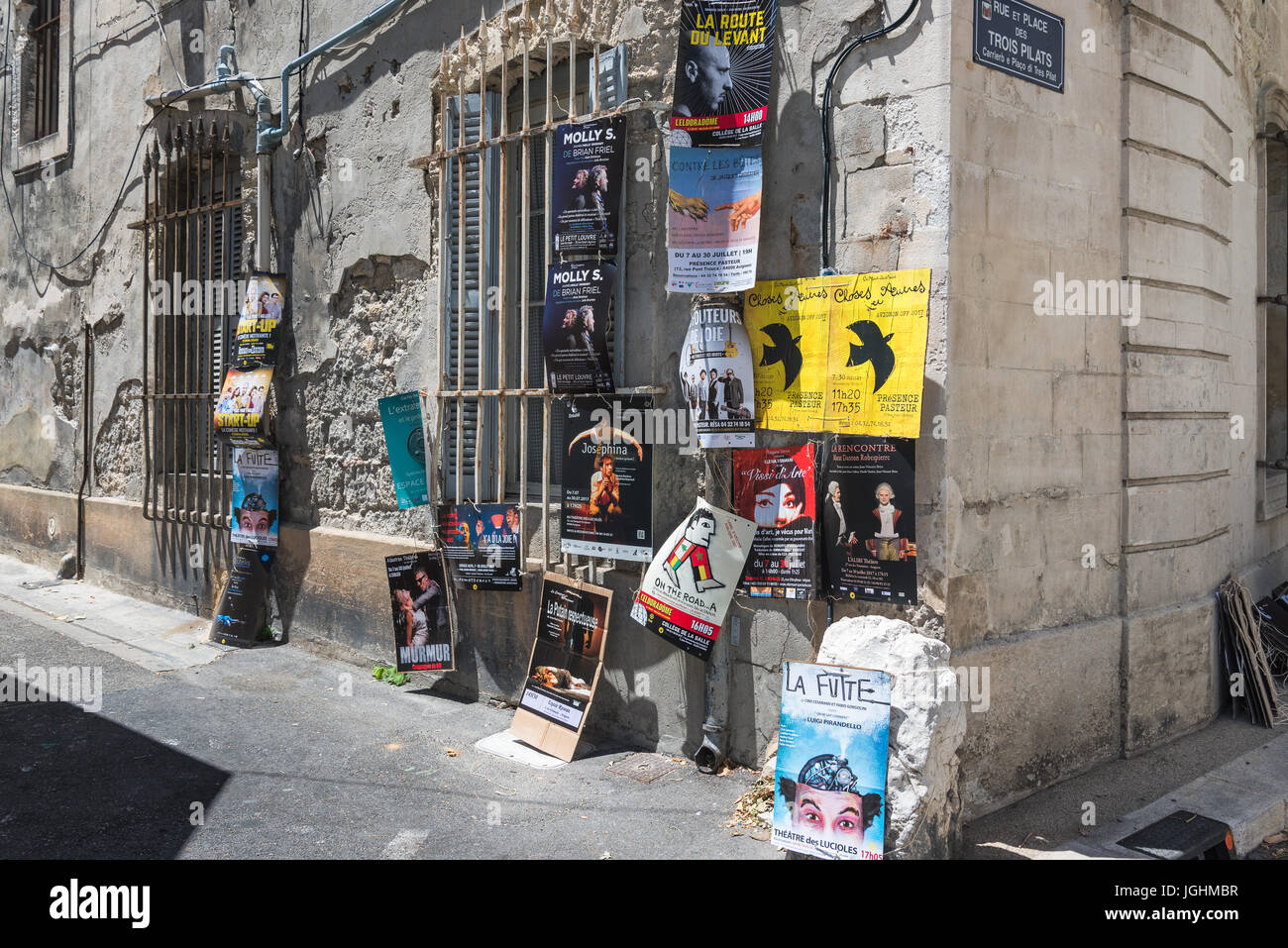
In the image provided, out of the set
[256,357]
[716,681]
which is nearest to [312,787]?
[716,681]

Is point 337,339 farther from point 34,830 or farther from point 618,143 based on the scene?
point 34,830

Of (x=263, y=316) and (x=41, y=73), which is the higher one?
(x=41, y=73)

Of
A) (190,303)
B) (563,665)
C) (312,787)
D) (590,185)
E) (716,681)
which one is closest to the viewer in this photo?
(312,787)

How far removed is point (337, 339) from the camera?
286 inches

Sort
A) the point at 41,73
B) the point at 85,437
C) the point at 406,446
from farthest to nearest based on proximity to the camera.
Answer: the point at 41,73 < the point at 85,437 < the point at 406,446

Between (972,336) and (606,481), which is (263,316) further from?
(972,336)

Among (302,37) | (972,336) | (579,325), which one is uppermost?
(302,37)

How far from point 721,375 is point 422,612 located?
261 centimetres

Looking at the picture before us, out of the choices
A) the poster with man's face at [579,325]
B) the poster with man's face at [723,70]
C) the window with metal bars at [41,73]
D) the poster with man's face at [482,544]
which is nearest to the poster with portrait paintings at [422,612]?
the poster with man's face at [482,544]

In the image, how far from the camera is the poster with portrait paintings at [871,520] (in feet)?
14.7

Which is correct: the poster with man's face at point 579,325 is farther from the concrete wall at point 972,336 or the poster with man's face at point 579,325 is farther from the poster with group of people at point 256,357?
the poster with group of people at point 256,357

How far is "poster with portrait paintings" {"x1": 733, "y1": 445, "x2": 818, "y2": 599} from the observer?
15.6ft

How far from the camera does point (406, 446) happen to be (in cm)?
652

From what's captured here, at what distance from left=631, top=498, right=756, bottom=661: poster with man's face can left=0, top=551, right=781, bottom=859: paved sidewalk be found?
686 mm
